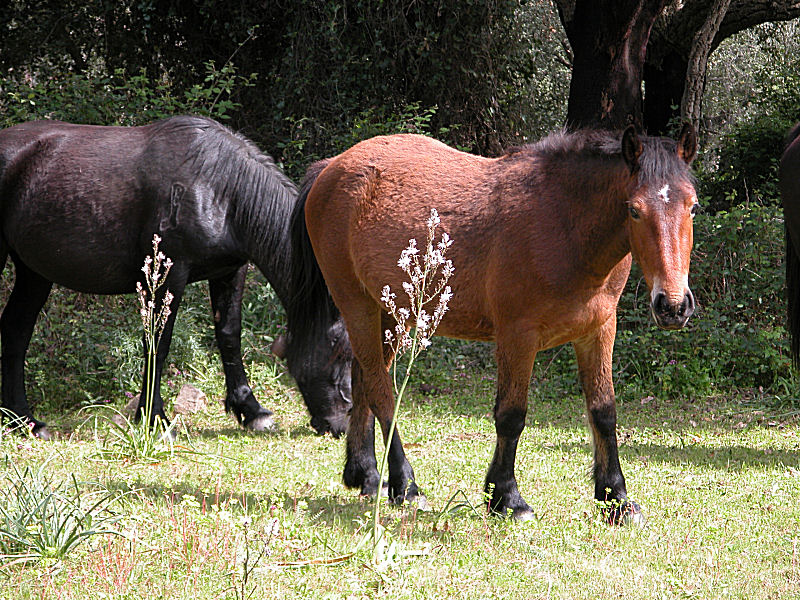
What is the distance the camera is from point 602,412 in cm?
454

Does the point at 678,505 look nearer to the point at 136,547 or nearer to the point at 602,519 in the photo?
the point at 602,519

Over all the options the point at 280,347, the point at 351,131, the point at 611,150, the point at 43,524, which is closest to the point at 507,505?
the point at 611,150

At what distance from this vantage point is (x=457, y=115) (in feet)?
38.7

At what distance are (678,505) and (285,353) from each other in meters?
2.69

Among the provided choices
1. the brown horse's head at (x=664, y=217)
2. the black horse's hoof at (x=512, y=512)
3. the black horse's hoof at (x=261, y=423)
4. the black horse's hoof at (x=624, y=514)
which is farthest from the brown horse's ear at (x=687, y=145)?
the black horse's hoof at (x=261, y=423)

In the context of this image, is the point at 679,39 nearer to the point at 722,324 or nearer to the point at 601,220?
the point at 722,324

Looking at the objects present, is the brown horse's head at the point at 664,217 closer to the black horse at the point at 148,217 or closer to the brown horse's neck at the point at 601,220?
the brown horse's neck at the point at 601,220

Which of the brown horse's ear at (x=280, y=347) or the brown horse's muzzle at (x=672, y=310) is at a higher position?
the brown horse's muzzle at (x=672, y=310)

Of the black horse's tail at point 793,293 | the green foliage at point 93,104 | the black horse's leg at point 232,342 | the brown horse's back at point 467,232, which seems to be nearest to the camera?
the brown horse's back at point 467,232

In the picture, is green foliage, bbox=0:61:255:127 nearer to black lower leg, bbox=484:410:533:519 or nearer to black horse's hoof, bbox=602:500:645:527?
black lower leg, bbox=484:410:533:519

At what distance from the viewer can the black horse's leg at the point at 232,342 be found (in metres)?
7.34

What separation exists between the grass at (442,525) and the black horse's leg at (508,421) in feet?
0.38

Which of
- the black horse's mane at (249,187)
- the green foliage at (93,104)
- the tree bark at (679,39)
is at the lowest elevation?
the black horse's mane at (249,187)

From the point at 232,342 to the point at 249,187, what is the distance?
130cm
